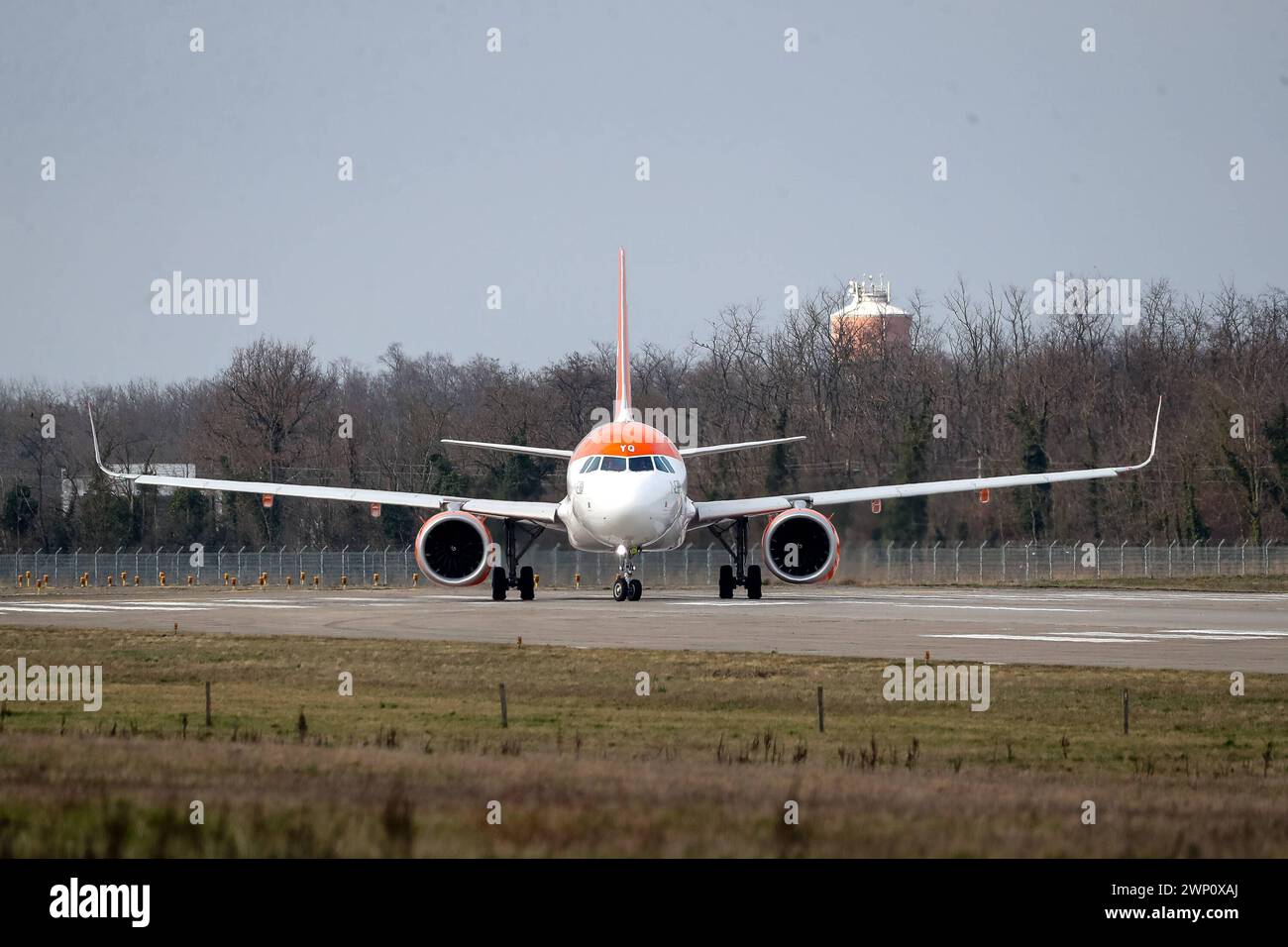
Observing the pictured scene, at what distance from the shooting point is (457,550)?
45.3 m

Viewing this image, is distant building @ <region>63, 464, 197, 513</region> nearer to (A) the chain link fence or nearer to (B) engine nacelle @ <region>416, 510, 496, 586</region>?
(A) the chain link fence

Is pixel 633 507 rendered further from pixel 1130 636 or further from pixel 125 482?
pixel 125 482

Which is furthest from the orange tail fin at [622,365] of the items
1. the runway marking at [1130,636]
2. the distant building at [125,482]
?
the distant building at [125,482]

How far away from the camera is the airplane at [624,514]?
4141 centimetres

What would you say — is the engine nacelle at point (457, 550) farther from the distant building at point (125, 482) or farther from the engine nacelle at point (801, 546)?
the distant building at point (125, 482)

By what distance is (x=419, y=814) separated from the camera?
1063 centimetres

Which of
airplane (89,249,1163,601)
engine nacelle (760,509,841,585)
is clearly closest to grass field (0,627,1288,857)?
airplane (89,249,1163,601)

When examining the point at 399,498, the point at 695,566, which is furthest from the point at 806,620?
the point at 695,566

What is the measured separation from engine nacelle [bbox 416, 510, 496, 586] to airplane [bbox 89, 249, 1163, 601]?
0.03 meters

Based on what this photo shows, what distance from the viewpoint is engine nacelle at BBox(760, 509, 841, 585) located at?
44688 mm

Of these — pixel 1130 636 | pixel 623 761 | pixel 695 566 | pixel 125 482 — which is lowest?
pixel 623 761

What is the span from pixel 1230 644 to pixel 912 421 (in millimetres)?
40154

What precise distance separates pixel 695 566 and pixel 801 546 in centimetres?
1769

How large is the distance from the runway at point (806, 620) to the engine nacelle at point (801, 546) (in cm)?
99
